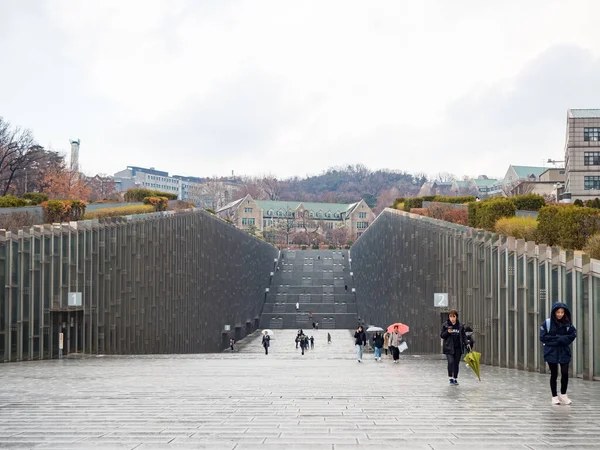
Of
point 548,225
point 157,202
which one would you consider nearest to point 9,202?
point 157,202

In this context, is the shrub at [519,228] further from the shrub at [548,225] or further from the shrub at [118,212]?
the shrub at [118,212]

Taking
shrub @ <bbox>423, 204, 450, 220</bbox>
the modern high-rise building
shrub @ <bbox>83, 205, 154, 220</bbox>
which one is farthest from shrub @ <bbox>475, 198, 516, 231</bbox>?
the modern high-rise building

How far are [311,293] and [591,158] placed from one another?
35.6m

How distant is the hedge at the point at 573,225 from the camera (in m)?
22.1

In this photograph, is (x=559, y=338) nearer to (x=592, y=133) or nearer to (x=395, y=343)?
(x=395, y=343)

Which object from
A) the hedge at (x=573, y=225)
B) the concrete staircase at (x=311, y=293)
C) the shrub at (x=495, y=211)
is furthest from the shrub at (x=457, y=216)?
the concrete staircase at (x=311, y=293)

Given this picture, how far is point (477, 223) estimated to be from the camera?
3453cm

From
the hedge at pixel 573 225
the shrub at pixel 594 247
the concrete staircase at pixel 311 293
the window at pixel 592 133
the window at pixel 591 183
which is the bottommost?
the concrete staircase at pixel 311 293

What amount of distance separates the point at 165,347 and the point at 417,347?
515 inches

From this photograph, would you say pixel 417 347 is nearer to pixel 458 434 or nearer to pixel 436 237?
pixel 436 237

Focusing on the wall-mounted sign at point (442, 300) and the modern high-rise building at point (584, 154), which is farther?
the modern high-rise building at point (584, 154)

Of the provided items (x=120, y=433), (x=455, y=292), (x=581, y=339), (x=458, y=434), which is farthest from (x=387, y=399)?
(x=455, y=292)

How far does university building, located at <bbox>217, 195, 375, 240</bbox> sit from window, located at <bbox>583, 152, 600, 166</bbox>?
3359 inches

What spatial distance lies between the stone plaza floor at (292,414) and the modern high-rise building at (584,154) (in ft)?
181
